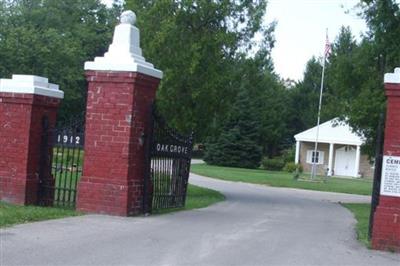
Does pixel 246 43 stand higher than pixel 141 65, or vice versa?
pixel 246 43

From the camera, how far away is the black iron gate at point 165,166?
11.7 metres

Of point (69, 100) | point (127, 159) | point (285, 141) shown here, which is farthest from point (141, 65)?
point (285, 141)

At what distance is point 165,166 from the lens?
12797 millimetres

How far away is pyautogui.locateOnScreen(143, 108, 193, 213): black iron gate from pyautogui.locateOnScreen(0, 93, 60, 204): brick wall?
217 centimetres

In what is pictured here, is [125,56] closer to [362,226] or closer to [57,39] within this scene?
[362,226]

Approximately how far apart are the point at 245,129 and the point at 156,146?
152 feet

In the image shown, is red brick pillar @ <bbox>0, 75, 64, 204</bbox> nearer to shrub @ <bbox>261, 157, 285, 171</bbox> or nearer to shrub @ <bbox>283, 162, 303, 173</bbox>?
shrub @ <bbox>283, 162, 303, 173</bbox>

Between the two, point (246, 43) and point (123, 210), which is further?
point (246, 43)

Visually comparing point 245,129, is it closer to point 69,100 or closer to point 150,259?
point 69,100

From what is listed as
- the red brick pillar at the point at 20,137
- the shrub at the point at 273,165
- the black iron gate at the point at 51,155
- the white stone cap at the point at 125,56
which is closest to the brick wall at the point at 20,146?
the red brick pillar at the point at 20,137

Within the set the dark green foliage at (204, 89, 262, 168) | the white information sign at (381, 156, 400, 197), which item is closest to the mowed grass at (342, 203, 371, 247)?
the white information sign at (381, 156, 400, 197)

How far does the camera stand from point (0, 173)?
1187cm

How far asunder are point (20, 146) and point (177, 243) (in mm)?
4495

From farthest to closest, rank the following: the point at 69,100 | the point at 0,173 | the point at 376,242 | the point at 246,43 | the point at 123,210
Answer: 1. the point at 69,100
2. the point at 246,43
3. the point at 0,173
4. the point at 123,210
5. the point at 376,242
